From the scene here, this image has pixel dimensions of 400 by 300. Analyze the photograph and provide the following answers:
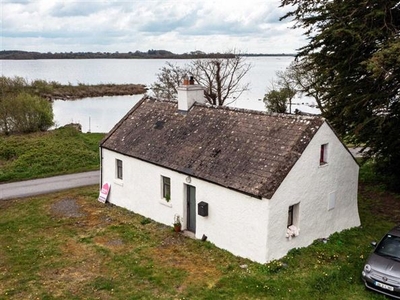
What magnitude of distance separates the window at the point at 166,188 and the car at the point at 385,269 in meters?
8.79

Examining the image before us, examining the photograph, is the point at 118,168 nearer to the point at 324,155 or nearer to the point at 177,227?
the point at 177,227

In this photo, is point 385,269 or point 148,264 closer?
point 385,269

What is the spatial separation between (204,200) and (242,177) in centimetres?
209

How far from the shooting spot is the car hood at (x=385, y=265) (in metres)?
12.2

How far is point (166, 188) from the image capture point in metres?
18.5

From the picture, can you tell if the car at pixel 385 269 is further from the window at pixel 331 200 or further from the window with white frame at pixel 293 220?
the window at pixel 331 200

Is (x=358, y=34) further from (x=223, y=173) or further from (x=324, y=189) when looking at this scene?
(x=223, y=173)

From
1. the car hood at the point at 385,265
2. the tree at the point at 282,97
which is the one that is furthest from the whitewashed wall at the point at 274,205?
the tree at the point at 282,97

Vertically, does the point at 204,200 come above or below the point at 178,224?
above

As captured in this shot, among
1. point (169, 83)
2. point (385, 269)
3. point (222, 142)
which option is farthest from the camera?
point (169, 83)

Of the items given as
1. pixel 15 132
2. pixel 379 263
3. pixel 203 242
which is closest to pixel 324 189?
pixel 379 263

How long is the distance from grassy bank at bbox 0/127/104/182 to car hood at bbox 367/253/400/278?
70.5 ft

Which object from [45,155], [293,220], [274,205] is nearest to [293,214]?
[293,220]

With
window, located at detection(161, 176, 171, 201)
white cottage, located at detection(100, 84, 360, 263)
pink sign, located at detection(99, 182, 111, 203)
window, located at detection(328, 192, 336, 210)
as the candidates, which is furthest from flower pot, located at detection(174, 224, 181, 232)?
window, located at detection(328, 192, 336, 210)
